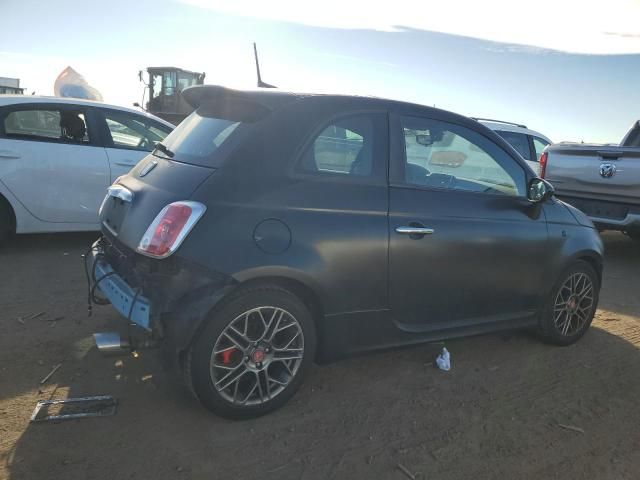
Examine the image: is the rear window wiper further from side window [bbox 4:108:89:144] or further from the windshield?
side window [bbox 4:108:89:144]

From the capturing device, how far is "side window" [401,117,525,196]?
3.36m

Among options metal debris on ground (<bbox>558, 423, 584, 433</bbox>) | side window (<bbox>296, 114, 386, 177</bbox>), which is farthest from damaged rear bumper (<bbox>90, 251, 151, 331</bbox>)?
metal debris on ground (<bbox>558, 423, 584, 433</bbox>)

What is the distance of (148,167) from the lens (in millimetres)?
3330

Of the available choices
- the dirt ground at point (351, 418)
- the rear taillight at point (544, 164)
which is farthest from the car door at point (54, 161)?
the rear taillight at point (544, 164)

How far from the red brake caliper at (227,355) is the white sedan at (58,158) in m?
3.67

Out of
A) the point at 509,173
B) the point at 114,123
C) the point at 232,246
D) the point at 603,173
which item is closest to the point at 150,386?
the point at 232,246

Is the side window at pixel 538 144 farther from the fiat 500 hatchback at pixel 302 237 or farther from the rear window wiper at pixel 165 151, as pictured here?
the rear window wiper at pixel 165 151

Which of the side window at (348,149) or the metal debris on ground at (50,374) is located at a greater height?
the side window at (348,149)

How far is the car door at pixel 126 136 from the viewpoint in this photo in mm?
5887

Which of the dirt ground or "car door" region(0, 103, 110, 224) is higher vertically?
"car door" region(0, 103, 110, 224)

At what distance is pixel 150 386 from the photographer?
323 centimetres

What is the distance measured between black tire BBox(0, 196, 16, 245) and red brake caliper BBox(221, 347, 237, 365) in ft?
12.7

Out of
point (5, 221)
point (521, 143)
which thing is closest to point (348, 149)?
point (5, 221)

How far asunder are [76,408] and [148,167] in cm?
145
